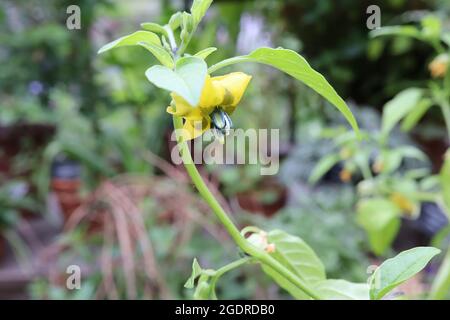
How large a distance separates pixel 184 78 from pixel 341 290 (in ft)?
0.41

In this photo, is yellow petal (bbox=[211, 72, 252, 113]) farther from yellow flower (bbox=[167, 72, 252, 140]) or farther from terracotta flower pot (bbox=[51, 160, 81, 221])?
terracotta flower pot (bbox=[51, 160, 81, 221])

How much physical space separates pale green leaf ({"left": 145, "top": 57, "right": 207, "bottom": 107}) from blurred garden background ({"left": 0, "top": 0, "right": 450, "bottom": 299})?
34cm

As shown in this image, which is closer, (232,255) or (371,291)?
(371,291)

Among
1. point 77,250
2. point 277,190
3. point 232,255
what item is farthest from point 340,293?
point 277,190

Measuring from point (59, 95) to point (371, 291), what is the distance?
117 centimetres

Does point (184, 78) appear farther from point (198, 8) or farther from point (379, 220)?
point (379, 220)

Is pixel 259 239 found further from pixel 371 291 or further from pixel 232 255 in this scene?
pixel 232 255

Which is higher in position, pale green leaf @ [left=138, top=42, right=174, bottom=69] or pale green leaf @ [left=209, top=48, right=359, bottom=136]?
pale green leaf @ [left=138, top=42, right=174, bottom=69]

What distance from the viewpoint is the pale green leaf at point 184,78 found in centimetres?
14

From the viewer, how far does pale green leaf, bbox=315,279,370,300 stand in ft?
0.71
